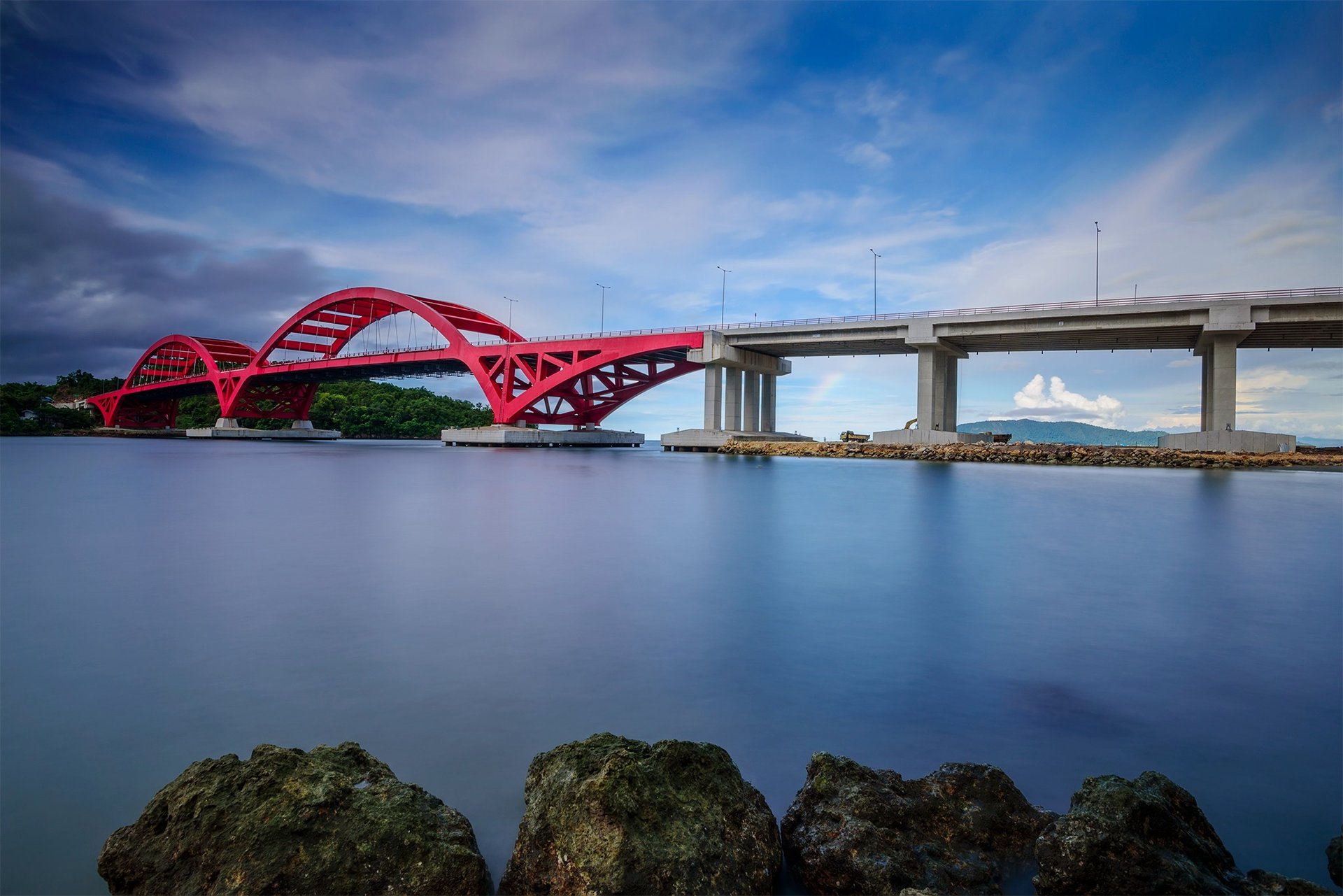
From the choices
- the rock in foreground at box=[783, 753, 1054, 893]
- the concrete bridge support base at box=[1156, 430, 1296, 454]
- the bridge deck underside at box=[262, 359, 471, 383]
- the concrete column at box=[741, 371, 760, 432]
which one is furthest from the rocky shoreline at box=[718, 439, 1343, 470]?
the rock in foreground at box=[783, 753, 1054, 893]

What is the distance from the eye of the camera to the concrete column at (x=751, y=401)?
57.1 metres

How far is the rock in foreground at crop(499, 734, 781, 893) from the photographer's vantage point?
2.53 m

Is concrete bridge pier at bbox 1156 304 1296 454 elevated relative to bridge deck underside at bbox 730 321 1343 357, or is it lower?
lower

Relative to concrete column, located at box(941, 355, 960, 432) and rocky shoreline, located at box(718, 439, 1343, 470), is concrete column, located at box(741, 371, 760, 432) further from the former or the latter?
concrete column, located at box(941, 355, 960, 432)

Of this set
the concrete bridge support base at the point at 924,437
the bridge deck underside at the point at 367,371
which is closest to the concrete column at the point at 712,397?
the concrete bridge support base at the point at 924,437

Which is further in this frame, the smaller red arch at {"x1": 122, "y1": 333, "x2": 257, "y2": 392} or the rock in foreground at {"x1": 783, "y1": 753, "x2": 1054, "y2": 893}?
the smaller red arch at {"x1": 122, "y1": 333, "x2": 257, "y2": 392}

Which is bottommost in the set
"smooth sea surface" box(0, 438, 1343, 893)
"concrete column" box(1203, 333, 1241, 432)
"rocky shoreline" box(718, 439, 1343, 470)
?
"smooth sea surface" box(0, 438, 1343, 893)

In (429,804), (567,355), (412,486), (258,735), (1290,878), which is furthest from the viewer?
(567,355)

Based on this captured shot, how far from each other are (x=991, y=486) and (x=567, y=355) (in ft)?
139

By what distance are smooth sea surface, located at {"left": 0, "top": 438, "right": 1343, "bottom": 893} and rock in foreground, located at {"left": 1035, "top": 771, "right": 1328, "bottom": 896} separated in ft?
1.80

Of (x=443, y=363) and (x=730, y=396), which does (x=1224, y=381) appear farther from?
(x=443, y=363)

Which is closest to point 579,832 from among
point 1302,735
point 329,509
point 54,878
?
point 54,878

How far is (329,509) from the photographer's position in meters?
15.7

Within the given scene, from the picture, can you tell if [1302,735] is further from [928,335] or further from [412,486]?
[928,335]
